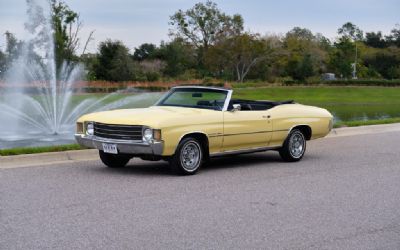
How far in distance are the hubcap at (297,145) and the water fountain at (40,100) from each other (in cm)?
593

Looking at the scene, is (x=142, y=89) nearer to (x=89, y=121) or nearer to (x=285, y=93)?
(x=285, y=93)

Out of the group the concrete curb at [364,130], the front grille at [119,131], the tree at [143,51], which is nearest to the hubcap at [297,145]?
the front grille at [119,131]

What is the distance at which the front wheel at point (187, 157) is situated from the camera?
10.6 m

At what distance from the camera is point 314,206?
8.53 metres

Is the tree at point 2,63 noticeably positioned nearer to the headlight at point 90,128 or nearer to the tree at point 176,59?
the tree at point 176,59

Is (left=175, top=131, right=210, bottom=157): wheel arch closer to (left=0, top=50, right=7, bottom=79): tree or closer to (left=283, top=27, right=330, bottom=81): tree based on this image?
(left=0, top=50, right=7, bottom=79): tree

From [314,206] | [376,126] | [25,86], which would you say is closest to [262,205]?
[314,206]

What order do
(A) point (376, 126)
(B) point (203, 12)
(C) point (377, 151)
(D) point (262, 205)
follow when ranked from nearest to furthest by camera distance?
(D) point (262, 205) < (C) point (377, 151) < (A) point (376, 126) < (B) point (203, 12)

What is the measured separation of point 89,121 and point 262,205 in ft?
12.0

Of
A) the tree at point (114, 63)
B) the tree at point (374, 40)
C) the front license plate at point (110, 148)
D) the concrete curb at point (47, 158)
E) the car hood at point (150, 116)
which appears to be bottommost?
the concrete curb at point (47, 158)

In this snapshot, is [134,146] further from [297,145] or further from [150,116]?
[297,145]

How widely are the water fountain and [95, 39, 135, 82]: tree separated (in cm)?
→ 264

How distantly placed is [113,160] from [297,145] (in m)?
3.55

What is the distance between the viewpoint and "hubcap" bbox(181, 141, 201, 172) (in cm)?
1072
